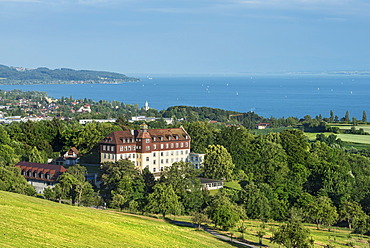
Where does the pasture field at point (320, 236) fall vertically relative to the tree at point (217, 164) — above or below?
below

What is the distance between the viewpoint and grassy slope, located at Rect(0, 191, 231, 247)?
1356 inches

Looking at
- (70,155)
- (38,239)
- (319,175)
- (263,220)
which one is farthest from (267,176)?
(38,239)

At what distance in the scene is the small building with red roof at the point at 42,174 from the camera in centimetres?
6962

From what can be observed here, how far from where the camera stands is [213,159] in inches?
2948

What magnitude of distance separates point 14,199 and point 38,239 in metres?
14.1

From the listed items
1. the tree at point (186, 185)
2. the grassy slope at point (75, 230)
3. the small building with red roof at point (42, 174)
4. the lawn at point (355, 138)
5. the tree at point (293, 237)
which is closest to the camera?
the grassy slope at point (75, 230)

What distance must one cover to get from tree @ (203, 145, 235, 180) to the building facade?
5.82 m

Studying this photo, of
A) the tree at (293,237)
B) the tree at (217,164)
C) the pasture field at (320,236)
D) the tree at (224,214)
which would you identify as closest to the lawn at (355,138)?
the tree at (217,164)

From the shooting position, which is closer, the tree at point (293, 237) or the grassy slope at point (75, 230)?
the grassy slope at point (75, 230)

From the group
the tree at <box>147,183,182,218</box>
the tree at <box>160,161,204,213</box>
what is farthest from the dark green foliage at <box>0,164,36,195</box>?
the tree at <box>160,161,204,213</box>

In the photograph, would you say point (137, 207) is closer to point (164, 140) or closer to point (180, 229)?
point (180, 229)

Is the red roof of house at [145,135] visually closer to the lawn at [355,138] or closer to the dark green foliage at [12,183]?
the dark green foliage at [12,183]

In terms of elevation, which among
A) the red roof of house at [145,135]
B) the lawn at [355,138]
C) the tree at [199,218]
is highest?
the red roof of house at [145,135]

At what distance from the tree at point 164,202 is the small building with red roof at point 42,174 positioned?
598 inches
